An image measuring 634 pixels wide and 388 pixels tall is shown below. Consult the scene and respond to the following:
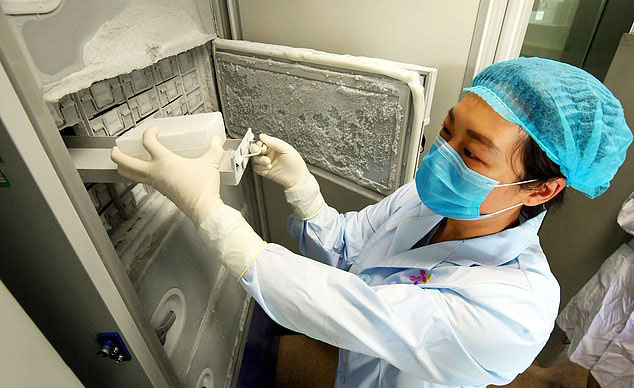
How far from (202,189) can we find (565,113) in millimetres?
735

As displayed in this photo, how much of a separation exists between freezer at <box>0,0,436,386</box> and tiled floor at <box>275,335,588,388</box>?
546mm

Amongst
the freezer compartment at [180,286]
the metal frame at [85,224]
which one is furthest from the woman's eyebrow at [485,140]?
the freezer compartment at [180,286]

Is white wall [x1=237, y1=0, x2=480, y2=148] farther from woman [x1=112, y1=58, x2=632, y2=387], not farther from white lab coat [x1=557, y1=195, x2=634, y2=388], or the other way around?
white lab coat [x1=557, y1=195, x2=634, y2=388]

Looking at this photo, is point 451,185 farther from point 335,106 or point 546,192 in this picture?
point 335,106

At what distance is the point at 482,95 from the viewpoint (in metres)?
0.67

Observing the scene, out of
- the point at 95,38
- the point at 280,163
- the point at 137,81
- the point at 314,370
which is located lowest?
the point at 314,370

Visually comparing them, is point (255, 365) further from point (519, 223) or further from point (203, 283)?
point (519, 223)

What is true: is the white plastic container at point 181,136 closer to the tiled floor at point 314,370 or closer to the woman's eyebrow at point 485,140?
the woman's eyebrow at point 485,140

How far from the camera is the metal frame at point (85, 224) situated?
1.27 feet

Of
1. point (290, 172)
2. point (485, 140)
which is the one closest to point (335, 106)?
point (290, 172)

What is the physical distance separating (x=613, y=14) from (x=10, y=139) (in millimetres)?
2889

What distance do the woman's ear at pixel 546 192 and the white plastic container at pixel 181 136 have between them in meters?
0.73

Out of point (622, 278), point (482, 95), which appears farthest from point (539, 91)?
point (622, 278)

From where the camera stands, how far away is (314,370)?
184 centimetres
